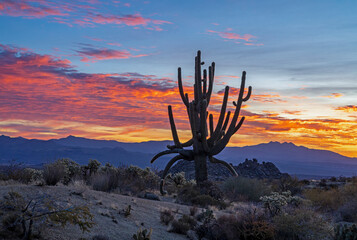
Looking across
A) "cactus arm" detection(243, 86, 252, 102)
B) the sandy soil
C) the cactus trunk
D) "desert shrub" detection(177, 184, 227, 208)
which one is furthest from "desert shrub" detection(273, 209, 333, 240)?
"cactus arm" detection(243, 86, 252, 102)

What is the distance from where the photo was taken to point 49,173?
45.4ft

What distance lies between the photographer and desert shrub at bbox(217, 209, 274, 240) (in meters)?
12.1

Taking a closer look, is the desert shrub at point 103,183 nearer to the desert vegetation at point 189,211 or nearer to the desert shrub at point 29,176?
the desert vegetation at point 189,211

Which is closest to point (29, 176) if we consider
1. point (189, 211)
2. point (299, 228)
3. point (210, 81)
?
point (189, 211)

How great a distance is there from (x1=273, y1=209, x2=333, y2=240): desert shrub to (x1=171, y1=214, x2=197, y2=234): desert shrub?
→ 9.38ft

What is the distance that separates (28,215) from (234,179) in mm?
17167

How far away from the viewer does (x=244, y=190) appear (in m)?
23.8

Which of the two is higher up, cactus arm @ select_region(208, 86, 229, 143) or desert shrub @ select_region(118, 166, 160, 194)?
cactus arm @ select_region(208, 86, 229, 143)

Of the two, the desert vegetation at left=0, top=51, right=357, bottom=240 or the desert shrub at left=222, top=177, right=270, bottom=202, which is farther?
the desert shrub at left=222, top=177, right=270, bottom=202

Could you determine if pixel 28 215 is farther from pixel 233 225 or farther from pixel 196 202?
pixel 196 202

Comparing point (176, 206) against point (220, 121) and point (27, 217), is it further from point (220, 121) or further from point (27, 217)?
point (27, 217)

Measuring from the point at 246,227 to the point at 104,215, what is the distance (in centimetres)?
457

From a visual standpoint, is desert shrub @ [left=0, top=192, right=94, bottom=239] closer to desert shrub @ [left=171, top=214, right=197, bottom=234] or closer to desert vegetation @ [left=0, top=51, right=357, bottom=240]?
desert vegetation @ [left=0, top=51, right=357, bottom=240]

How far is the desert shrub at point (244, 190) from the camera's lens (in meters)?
23.0
